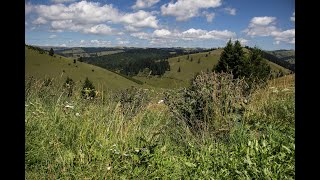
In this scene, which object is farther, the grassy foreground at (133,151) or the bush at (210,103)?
the bush at (210,103)

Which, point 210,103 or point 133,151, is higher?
point 210,103

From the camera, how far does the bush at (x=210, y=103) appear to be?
19.3 ft

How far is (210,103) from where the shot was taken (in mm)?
6145

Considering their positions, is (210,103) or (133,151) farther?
(210,103)

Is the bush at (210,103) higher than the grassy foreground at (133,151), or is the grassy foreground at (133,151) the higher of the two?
the bush at (210,103)

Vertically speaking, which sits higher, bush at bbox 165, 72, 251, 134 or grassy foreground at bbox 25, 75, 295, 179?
bush at bbox 165, 72, 251, 134

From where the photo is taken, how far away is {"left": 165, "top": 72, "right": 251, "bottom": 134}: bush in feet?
19.3

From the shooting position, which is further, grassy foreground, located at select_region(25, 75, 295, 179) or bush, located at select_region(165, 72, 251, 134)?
bush, located at select_region(165, 72, 251, 134)
